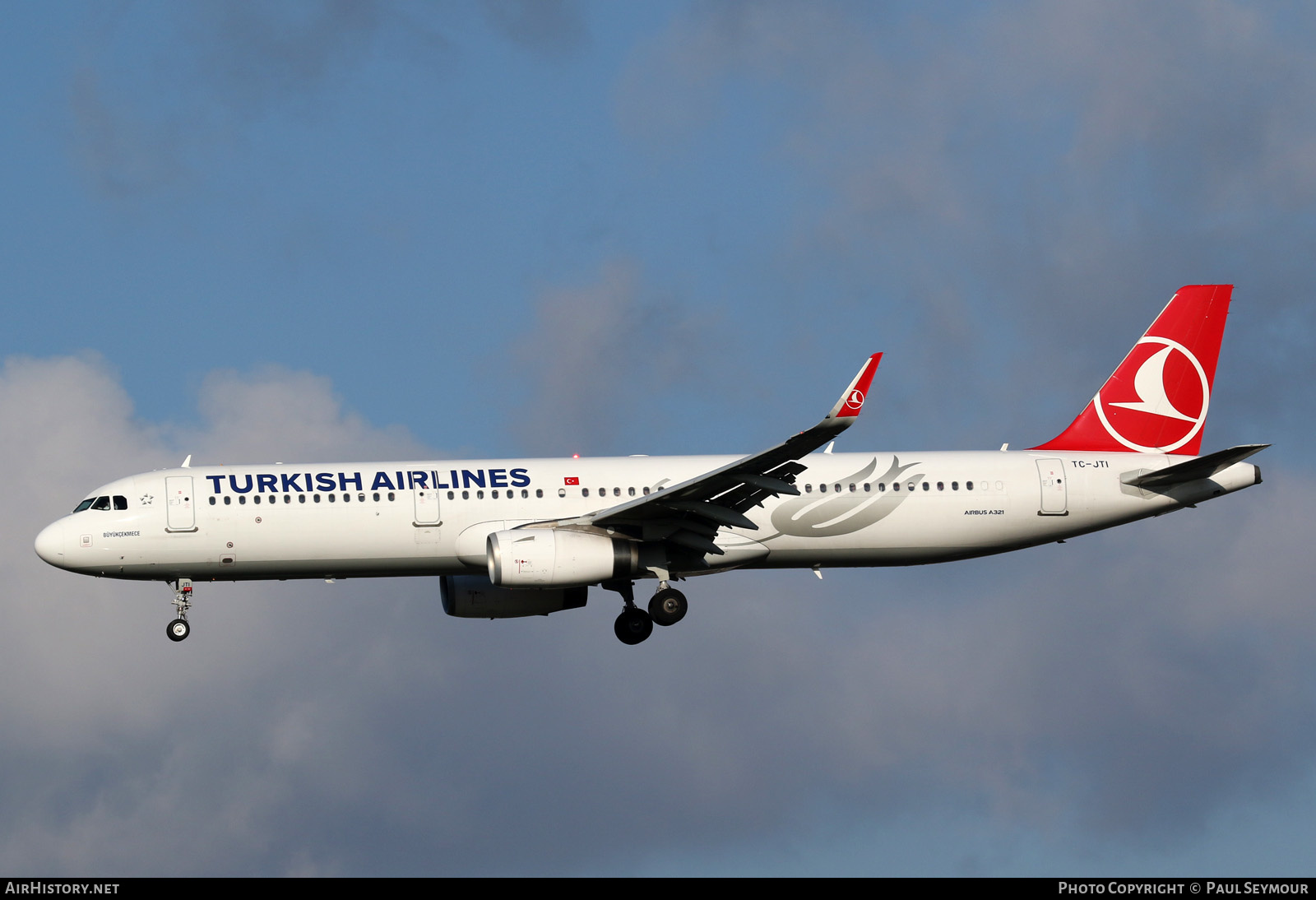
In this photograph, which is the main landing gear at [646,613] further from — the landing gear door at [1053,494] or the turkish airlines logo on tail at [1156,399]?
the turkish airlines logo on tail at [1156,399]

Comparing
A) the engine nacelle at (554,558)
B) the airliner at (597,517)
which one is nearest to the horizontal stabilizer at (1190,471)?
the airliner at (597,517)

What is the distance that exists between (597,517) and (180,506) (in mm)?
9204

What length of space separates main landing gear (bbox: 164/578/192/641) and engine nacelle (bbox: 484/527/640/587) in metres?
6.89

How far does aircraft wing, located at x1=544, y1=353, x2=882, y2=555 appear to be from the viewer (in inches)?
1399

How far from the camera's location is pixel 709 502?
3775 cm

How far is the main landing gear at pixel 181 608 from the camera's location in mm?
38688

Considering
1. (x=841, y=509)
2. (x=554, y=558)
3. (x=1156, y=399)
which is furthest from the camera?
(x=1156, y=399)

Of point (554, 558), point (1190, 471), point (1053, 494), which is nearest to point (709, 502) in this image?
point (554, 558)

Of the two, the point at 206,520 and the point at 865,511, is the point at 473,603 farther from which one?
the point at 865,511

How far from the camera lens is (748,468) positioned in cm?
3591

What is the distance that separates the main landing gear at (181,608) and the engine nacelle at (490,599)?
5.94m

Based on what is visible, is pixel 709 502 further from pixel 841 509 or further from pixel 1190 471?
pixel 1190 471

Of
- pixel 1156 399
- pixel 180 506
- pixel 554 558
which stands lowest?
pixel 554 558

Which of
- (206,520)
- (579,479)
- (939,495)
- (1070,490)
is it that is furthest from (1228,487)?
(206,520)
